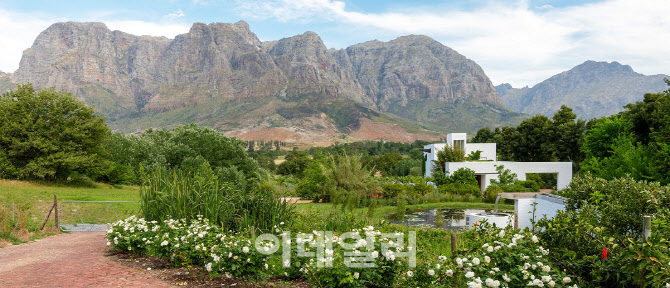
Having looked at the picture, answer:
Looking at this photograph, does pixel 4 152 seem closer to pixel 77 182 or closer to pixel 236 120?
pixel 77 182

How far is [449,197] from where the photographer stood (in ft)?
72.2

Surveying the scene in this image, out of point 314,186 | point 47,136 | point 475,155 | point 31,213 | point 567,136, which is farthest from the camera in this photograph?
point 567,136

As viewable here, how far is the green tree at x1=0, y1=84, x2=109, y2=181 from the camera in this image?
2127cm

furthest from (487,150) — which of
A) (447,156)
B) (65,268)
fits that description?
(65,268)

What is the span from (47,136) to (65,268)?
67.4ft

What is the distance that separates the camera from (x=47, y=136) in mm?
22203

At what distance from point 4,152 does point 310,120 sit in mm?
107511

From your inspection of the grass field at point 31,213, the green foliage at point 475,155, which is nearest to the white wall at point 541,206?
the grass field at point 31,213

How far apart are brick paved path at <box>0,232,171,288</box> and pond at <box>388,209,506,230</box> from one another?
8.90 metres

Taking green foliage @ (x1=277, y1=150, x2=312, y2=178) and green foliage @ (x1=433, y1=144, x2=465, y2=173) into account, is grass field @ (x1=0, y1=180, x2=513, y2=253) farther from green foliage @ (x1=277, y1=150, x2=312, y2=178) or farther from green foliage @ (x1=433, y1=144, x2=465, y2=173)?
green foliage @ (x1=277, y1=150, x2=312, y2=178)

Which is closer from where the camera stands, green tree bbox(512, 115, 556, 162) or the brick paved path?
the brick paved path

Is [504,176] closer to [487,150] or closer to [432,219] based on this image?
[487,150]

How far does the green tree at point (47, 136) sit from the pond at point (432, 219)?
1842 cm

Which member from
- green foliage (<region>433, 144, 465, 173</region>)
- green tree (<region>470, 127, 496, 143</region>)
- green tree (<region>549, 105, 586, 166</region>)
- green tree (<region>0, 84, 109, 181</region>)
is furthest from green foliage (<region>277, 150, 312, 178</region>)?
green tree (<region>549, 105, 586, 166</region>)
